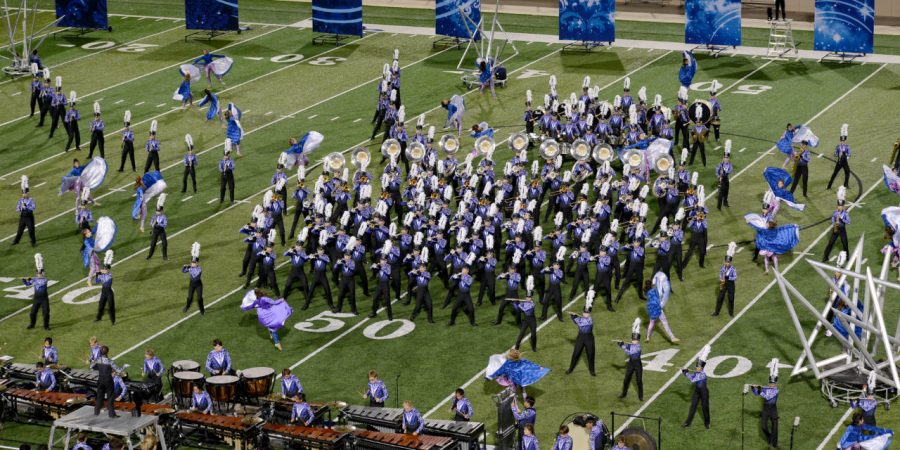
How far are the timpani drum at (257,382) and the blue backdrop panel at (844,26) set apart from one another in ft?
84.3

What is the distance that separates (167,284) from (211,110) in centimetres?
945

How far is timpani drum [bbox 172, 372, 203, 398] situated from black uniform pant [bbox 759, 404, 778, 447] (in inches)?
344

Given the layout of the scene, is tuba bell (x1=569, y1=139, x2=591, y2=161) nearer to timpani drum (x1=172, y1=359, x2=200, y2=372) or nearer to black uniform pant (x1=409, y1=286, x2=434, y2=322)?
black uniform pant (x1=409, y1=286, x2=434, y2=322)

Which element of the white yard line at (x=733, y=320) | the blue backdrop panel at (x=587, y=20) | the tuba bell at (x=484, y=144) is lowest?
the white yard line at (x=733, y=320)

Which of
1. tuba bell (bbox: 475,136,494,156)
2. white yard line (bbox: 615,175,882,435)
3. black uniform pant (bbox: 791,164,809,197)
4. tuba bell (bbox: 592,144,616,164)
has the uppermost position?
tuba bell (bbox: 475,136,494,156)

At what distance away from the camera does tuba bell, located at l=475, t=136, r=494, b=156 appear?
3738cm

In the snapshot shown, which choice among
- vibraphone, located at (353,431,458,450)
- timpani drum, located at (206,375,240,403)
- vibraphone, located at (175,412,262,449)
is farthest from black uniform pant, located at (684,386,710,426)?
timpani drum, located at (206,375,240,403)

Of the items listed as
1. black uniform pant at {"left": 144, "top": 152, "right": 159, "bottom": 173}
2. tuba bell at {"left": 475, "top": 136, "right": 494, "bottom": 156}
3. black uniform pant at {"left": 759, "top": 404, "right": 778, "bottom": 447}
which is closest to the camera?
black uniform pant at {"left": 759, "top": 404, "right": 778, "bottom": 447}

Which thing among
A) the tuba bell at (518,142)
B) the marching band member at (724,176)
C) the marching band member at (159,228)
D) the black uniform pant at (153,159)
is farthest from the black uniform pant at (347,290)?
the marching band member at (724,176)

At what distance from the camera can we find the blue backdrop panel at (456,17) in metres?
50.1

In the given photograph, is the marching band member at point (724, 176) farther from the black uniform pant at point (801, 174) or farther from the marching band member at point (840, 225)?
the marching band member at point (840, 225)

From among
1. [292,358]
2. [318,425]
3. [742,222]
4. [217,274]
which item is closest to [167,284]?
[217,274]

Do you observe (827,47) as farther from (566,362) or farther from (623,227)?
(566,362)

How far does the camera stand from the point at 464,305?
31.7 meters
